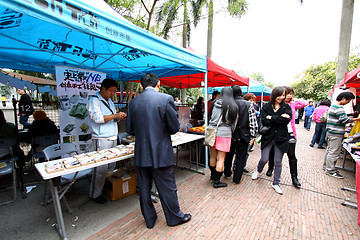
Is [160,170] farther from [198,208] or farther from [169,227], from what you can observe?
[198,208]

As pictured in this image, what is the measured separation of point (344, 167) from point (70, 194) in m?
6.42

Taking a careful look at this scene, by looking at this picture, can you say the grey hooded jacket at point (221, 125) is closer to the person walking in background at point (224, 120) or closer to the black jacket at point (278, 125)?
the person walking in background at point (224, 120)

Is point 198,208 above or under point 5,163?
under

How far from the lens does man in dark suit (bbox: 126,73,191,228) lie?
76.3 inches

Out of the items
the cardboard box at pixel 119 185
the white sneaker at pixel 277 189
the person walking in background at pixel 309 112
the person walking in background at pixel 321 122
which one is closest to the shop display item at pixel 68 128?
the cardboard box at pixel 119 185

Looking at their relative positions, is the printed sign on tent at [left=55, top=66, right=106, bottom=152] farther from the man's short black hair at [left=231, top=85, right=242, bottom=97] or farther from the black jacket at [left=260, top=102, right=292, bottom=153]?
the black jacket at [left=260, top=102, right=292, bottom=153]

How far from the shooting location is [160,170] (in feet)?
6.72

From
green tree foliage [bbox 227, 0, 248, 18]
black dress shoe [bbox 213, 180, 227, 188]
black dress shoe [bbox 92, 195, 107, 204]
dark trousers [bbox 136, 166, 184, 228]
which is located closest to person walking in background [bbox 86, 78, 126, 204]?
black dress shoe [bbox 92, 195, 107, 204]

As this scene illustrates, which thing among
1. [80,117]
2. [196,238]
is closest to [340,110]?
[196,238]

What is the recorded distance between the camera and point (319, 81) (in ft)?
53.1

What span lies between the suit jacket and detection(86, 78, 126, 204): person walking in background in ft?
3.06

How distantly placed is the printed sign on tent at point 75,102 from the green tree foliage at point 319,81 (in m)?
18.9

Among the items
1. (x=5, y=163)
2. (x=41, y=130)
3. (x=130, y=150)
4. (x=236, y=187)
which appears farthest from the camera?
(x=41, y=130)

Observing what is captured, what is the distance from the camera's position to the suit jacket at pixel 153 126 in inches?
76.1
